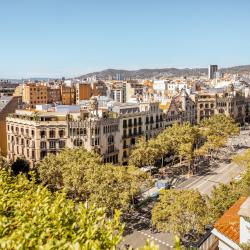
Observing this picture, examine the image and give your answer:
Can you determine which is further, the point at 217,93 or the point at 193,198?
the point at 217,93

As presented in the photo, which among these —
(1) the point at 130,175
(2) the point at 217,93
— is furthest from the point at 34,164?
(2) the point at 217,93

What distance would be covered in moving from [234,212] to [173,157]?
69915 millimetres

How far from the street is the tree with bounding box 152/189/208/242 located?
353 cm

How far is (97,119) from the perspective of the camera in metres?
83.4

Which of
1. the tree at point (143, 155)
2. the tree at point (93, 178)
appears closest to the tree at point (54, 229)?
the tree at point (93, 178)

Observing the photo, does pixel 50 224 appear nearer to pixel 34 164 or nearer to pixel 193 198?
pixel 193 198

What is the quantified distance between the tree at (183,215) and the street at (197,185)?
11.6 ft

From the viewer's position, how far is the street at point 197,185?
51312 millimetres

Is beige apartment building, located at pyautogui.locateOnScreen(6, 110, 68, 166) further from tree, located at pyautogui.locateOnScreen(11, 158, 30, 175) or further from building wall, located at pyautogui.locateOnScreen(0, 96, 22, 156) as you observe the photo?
building wall, located at pyautogui.locateOnScreen(0, 96, 22, 156)

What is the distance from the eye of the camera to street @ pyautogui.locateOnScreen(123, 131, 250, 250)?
5131 centimetres

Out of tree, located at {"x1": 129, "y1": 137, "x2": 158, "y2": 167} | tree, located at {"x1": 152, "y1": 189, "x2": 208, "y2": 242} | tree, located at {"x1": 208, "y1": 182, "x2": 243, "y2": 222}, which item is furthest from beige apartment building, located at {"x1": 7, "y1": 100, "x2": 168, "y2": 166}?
tree, located at {"x1": 208, "y1": 182, "x2": 243, "y2": 222}

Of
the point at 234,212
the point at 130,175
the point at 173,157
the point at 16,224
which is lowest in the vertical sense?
the point at 173,157

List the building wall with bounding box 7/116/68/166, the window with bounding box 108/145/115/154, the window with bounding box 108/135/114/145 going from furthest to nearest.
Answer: the window with bounding box 108/145/115/154
the window with bounding box 108/135/114/145
the building wall with bounding box 7/116/68/166

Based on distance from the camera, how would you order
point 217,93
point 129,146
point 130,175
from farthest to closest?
point 217,93, point 129,146, point 130,175
